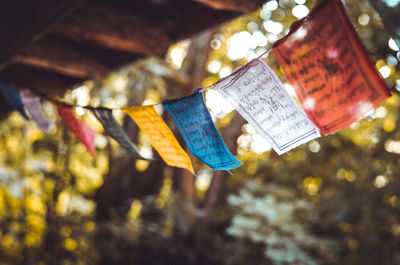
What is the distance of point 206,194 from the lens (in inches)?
211

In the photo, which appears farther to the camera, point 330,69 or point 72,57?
point 72,57

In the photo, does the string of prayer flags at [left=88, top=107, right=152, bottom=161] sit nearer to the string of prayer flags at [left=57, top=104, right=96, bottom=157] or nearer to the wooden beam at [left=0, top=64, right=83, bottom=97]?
the string of prayer flags at [left=57, top=104, right=96, bottom=157]

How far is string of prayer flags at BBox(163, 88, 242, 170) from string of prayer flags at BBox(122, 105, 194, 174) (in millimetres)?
85

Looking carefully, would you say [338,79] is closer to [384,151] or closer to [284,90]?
[284,90]

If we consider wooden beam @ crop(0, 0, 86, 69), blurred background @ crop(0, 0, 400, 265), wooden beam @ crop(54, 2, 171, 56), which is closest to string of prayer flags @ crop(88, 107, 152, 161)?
wooden beam @ crop(0, 0, 86, 69)

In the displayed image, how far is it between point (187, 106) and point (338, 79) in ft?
2.15

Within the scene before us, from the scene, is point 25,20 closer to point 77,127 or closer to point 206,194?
point 77,127

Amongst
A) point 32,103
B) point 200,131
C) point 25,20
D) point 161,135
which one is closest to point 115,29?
point 25,20

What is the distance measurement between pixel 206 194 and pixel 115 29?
3.66m

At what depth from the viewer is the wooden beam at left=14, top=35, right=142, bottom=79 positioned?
2.42 metres

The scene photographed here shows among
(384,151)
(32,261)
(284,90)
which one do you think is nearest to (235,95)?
(284,90)

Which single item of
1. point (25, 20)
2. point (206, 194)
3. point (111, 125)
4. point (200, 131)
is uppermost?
point (25, 20)

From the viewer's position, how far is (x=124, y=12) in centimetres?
224

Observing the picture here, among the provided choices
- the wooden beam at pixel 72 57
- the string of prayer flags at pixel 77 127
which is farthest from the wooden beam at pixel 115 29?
the string of prayer flags at pixel 77 127
